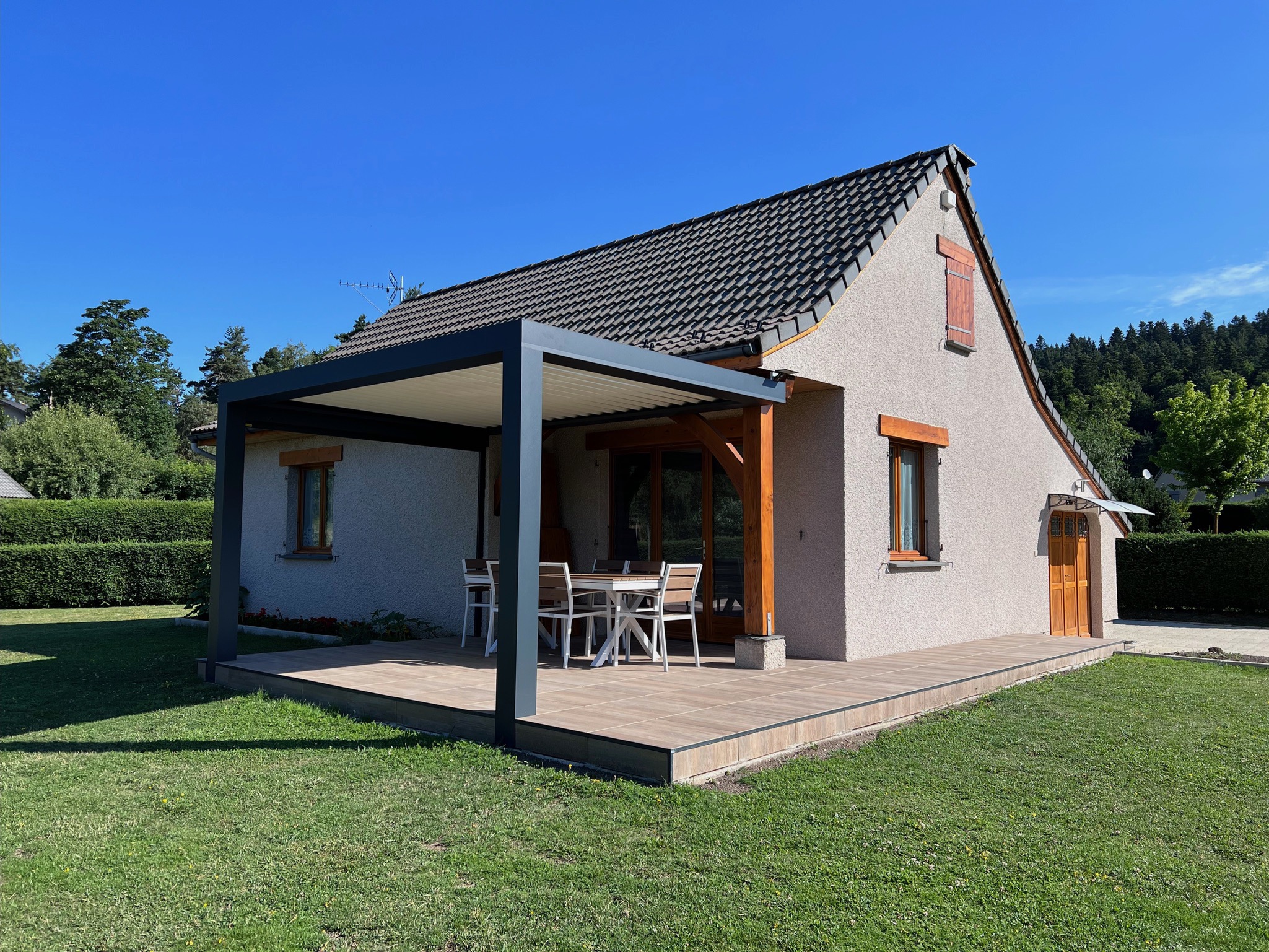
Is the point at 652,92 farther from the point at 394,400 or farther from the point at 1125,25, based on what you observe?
the point at 394,400

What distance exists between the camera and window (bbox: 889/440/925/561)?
9430 mm

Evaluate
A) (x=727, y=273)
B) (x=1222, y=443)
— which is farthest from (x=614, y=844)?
(x=1222, y=443)

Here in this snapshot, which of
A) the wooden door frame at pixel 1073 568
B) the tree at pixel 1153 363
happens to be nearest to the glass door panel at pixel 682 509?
the wooden door frame at pixel 1073 568

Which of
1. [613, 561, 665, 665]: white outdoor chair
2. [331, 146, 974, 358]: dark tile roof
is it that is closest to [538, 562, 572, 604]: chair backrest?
[613, 561, 665, 665]: white outdoor chair

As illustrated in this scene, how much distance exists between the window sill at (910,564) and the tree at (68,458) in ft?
95.9

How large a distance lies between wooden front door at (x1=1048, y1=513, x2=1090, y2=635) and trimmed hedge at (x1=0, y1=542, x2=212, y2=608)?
49.5ft

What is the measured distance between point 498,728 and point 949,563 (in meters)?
6.52

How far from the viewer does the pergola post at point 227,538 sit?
7555 mm

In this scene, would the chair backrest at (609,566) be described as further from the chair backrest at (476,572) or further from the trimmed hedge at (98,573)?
the trimmed hedge at (98,573)

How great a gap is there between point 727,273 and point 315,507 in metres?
→ 7.05

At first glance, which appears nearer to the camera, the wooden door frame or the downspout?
the downspout

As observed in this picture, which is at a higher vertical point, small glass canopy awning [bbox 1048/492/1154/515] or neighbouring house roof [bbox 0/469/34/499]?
neighbouring house roof [bbox 0/469/34/499]

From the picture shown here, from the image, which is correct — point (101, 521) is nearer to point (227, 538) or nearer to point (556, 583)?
point (227, 538)

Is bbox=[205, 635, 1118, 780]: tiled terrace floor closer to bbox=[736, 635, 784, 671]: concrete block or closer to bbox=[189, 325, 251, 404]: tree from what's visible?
bbox=[736, 635, 784, 671]: concrete block
